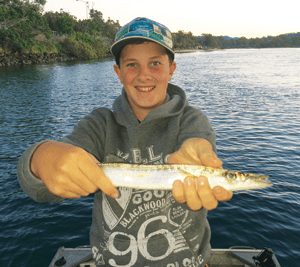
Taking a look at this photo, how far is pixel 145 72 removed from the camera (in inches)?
130

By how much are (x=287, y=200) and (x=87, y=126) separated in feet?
34.8

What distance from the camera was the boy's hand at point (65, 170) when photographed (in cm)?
221

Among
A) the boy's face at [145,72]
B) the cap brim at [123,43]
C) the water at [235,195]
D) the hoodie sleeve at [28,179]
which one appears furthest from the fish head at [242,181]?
the water at [235,195]

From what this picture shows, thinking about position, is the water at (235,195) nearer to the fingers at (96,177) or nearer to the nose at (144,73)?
the fingers at (96,177)

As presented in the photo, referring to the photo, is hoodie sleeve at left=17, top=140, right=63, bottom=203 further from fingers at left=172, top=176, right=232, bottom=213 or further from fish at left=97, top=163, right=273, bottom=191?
fingers at left=172, top=176, right=232, bottom=213

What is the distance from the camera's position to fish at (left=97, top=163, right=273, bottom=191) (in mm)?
2898

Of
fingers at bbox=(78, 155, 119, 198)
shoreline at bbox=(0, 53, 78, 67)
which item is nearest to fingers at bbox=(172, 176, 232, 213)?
fingers at bbox=(78, 155, 119, 198)

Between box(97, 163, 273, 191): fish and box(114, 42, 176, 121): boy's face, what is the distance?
1.09 meters

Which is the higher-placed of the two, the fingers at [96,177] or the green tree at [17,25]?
the green tree at [17,25]

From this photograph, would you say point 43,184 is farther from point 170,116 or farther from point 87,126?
point 170,116

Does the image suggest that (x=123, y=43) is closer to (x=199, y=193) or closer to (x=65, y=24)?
→ (x=199, y=193)

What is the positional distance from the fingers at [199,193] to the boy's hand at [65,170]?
985 mm

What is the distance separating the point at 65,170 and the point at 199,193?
61.6 inches

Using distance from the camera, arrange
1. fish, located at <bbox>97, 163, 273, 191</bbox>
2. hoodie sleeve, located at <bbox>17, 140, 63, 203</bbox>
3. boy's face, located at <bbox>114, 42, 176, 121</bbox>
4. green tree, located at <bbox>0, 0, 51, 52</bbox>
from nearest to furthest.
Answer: hoodie sleeve, located at <bbox>17, 140, 63, 203</bbox>
fish, located at <bbox>97, 163, 273, 191</bbox>
boy's face, located at <bbox>114, 42, 176, 121</bbox>
green tree, located at <bbox>0, 0, 51, 52</bbox>
